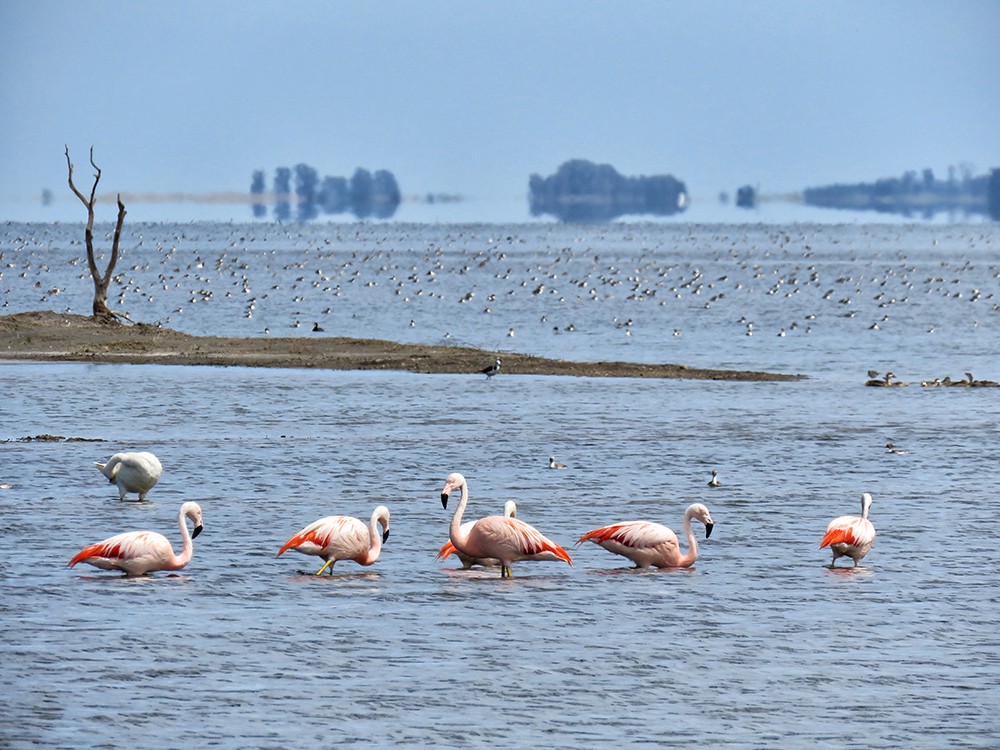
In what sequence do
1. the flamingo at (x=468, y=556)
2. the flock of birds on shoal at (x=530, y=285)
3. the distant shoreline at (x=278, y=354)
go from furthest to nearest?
the flock of birds on shoal at (x=530, y=285) < the distant shoreline at (x=278, y=354) < the flamingo at (x=468, y=556)

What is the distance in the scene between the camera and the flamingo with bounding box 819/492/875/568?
15.9 meters

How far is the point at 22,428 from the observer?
26625 mm

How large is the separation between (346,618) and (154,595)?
6.26 ft

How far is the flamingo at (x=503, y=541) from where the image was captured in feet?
50.9

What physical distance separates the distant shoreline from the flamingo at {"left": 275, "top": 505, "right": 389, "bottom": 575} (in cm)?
2165

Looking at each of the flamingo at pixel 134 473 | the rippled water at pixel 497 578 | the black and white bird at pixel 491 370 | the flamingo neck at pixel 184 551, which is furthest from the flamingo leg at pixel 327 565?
the black and white bird at pixel 491 370

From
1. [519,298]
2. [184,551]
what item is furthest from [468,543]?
[519,298]

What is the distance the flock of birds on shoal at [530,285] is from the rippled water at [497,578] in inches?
871

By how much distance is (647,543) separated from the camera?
1583 cm

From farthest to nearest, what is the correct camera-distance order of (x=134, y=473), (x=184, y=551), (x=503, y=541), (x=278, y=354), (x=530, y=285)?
1. (x=530, y=285)
2. (x=278, y=354)
3. (x=134, y=473)
4. (x=503, y=541)
5. (x=184, y=551)

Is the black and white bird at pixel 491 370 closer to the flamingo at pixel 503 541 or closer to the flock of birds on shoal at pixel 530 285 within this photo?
the flock of birds on shoal at pixel 530 285

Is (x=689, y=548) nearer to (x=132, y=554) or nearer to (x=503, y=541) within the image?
(x=503, y=541)

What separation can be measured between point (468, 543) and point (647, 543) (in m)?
1.68

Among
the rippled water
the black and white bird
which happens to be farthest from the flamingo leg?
the black and white bird
